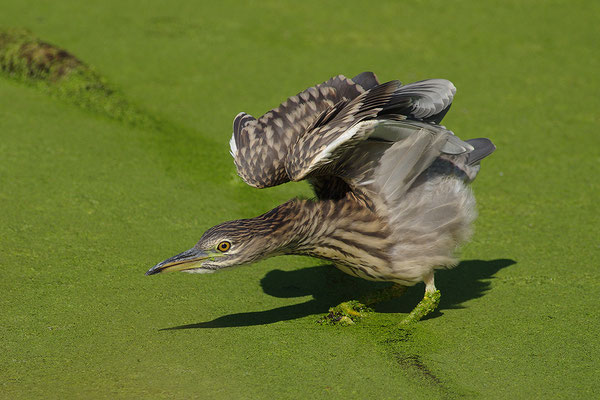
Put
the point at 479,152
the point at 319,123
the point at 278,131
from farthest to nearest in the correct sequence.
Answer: the point at 479,152 < the point at 278,131 < the point at 319,123

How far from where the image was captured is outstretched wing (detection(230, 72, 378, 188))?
11.1ft

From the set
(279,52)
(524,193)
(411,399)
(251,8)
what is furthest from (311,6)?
(411,399)

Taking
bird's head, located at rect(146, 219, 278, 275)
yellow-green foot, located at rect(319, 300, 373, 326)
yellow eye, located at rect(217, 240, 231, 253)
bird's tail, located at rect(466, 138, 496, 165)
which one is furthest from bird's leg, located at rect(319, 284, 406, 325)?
bird's tail, located at rect(466, 138, 496, 165)

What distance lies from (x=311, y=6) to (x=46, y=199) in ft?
11.5

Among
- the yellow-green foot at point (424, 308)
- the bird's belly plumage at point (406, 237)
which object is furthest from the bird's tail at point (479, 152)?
the yellow-green foot at point (424, 308)

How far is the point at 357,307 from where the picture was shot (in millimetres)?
3617

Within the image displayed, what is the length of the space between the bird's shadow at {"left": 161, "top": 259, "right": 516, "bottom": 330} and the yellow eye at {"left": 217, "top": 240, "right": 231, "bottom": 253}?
0.36m

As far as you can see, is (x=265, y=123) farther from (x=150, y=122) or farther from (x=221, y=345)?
(x=150, y=122)

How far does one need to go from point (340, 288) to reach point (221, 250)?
34.2 inches

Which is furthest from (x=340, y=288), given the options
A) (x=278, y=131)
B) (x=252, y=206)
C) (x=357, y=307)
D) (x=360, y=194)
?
(x=278, y=131)

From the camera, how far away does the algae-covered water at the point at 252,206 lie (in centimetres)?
311

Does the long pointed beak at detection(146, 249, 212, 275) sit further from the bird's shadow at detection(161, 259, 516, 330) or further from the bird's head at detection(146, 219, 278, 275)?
the bird's shadow at detection(161, 259, 516, 330)

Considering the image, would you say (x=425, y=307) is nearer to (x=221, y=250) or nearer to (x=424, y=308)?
(x=424, y=308)

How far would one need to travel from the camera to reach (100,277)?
12.2ft
